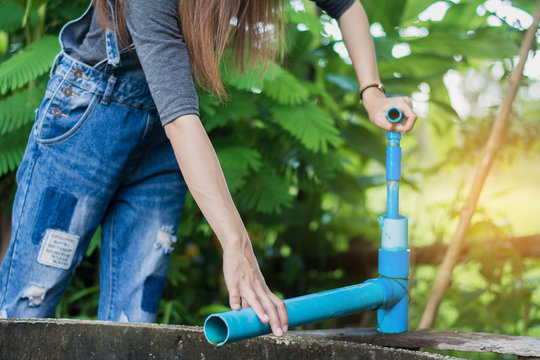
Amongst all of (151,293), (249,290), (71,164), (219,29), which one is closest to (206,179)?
(249,290)

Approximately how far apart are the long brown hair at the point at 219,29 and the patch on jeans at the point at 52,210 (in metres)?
0.32

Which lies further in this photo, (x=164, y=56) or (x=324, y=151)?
(x=324, y=151)

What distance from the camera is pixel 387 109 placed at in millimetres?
1038

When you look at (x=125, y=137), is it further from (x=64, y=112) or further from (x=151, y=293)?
(x=151, y=293)

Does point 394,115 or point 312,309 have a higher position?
point 394,115

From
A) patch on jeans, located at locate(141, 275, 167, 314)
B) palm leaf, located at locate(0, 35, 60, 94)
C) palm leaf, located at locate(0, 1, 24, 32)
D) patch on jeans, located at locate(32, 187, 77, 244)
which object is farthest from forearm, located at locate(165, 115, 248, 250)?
palm leaf, located at locate(0, 1, 24, 32)

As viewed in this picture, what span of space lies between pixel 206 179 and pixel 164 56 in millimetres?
199

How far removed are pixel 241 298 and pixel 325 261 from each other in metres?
1.95

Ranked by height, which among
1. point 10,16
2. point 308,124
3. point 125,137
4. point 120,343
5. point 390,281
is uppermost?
point 10,16

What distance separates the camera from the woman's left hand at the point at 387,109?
1.01 m

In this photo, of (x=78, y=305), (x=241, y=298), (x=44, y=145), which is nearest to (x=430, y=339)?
(x=241, y=298)

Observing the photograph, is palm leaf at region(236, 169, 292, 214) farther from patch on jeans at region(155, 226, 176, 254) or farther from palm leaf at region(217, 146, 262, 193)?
patch on jeans at region(155, 226, 176, 254)

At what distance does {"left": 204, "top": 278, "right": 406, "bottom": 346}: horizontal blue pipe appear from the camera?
687 millimetres

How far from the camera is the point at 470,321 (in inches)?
82.5
